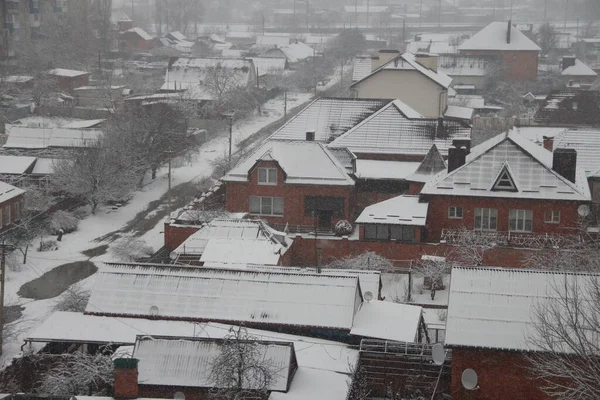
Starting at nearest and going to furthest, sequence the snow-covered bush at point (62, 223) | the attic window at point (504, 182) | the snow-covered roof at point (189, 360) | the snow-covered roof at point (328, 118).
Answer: the snow-covered roof at point (189, 360), the attic window at point (504, 182), the snow-covered bush at point (62, 223), the snow-covered roof at point (328, 118)

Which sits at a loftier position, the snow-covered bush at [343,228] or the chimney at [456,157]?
the chimney at [456,157]

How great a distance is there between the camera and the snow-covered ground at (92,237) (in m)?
28.5

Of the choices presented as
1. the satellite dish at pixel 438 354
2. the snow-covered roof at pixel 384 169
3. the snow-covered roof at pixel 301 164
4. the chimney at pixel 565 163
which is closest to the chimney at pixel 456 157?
the chimney at pixel 565 163

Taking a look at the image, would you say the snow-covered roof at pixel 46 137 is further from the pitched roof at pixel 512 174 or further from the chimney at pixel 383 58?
the chimney at pixel 383 58

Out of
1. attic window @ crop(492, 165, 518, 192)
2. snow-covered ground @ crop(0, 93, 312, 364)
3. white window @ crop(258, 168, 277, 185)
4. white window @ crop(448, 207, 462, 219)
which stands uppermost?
attic window @ crop(492, 165, 518, 192)

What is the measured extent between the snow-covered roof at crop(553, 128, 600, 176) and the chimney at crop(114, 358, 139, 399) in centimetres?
2403

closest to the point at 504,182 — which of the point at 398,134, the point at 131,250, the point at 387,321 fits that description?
the point at 398,134

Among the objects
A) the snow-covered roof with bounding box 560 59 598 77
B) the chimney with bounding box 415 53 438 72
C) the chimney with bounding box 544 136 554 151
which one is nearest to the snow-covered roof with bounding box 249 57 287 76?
the chimney with bounding box 415 53 438 72

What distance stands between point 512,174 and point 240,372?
1740 cm

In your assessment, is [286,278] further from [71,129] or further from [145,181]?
[71,129]

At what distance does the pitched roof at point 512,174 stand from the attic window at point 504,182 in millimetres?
122

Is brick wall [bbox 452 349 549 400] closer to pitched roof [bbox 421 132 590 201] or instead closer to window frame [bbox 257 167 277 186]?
pitched roof [bbox 421 132 590 201]

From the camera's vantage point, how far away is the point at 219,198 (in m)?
38.8

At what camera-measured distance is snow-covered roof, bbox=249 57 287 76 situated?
8464 centimetres
